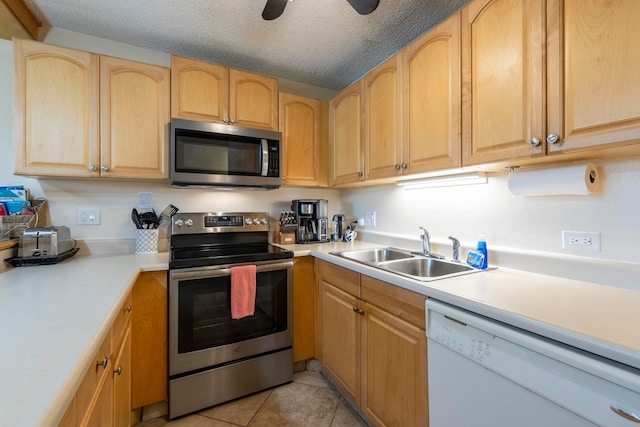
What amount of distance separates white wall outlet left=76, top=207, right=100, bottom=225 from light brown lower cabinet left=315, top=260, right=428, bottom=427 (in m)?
1.59

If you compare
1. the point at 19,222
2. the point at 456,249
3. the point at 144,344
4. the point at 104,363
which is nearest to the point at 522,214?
the point at 456,249

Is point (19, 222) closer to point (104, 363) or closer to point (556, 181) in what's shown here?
point (104, 363)

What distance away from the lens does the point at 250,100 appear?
211cm

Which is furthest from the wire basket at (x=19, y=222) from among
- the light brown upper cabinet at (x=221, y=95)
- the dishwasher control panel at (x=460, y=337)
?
the dishwasher control panel at (x=460, y=337)

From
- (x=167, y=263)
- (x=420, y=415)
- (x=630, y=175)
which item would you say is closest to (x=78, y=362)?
(x=167, y=263)

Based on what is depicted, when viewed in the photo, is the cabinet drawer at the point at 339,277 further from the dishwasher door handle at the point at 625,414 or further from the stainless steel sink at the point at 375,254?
the dishwasher door handle at the point at 625,414

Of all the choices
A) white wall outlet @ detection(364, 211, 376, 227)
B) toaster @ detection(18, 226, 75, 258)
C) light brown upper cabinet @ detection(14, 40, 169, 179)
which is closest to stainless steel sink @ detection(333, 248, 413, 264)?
white wall outlet @ detection(364, 211, 376, 227)

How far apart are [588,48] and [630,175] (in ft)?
1.72

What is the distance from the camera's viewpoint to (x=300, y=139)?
7.70 ft

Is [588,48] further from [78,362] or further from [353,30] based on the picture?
[78,362]

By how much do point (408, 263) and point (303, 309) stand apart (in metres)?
0.83

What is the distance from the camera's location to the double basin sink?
151 centimetres

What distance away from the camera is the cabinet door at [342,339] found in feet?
5.28

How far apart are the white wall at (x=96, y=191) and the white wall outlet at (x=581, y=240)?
6.93 ft
